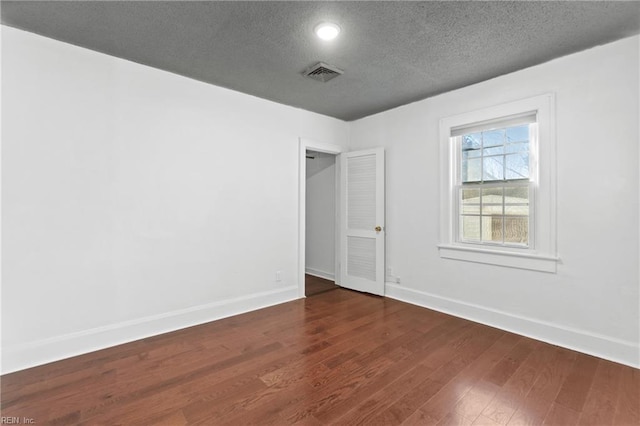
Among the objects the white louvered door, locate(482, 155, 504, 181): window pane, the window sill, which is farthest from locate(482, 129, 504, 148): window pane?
the white louvered door

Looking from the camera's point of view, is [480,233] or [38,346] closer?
[38,346]

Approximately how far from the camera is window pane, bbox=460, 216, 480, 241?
349cm

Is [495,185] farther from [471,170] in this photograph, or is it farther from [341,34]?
[341,34]

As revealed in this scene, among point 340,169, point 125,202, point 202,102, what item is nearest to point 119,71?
point 202,102

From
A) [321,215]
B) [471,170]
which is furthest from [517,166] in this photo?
[321,215]

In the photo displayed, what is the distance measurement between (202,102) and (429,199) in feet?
9.57

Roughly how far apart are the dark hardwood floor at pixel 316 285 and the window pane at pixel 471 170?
2498 millimetres

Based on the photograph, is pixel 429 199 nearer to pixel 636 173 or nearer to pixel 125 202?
pixel 636 173

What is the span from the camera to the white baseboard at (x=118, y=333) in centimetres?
236

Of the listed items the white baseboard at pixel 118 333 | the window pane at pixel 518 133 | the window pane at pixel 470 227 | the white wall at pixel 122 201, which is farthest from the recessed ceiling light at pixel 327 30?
the white baseboard at pixel 118 333

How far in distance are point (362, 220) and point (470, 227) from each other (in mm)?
1493

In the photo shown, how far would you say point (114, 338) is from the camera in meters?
2.76

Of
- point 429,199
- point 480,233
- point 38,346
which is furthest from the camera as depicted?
point 429,199

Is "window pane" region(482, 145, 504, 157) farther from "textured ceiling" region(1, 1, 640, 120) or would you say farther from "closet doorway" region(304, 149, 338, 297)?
"closet doorway" region(304, 149, 338, 297)
